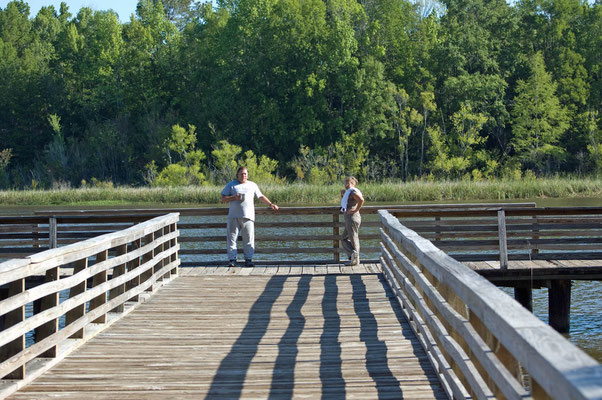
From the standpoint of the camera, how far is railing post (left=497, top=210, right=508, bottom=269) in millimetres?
10914

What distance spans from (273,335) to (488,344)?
3354mm

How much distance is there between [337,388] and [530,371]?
263 cm

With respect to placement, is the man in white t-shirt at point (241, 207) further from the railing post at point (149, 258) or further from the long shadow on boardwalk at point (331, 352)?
the long shadow on boardwalk at point (331, 352)

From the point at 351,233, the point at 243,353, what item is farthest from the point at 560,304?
the point at 243,353

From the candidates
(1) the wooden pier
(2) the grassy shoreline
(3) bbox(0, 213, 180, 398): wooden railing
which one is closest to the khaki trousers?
(1) the wooden pier

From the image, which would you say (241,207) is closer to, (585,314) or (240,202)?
(240,202)

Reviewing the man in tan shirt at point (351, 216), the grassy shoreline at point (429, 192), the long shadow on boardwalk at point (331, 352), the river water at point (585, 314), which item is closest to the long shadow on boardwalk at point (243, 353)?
the long shadow on boardwalk at point (331, 352)

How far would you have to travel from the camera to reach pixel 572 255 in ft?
39.5

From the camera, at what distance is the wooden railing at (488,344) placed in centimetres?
248

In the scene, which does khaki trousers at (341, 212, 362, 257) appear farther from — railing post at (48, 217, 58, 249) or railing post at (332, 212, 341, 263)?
railing post at (48, 217, 58, 249)

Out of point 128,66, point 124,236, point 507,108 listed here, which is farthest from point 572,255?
point 128,66

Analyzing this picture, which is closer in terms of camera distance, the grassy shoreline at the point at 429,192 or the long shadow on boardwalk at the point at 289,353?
the long shadow on boardwalk at the point at 289,353

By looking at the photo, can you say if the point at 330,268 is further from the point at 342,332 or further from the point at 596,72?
the point at 596,72

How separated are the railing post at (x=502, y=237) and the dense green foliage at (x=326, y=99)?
1615 inches
